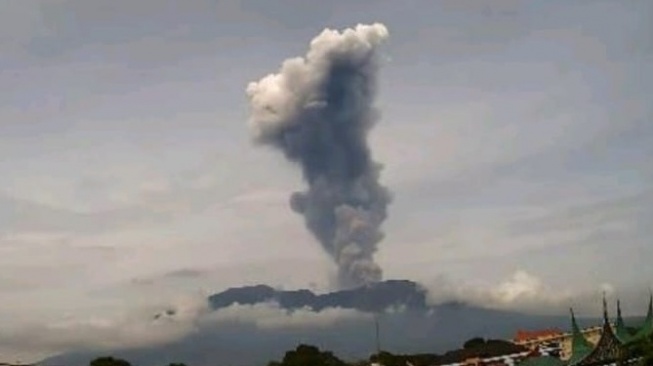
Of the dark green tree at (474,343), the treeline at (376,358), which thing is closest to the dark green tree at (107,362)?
the treeline at (376,358)

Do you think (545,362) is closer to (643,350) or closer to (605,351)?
(605,351)

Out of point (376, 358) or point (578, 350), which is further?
point (376, 358)

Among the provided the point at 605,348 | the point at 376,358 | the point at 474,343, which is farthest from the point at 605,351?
the point at 474,343

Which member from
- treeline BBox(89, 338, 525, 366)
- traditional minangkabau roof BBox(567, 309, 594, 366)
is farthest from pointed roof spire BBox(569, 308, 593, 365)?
treeline BBox(89, 338, 525, 366)

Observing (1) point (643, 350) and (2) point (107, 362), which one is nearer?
(1) point (643, 350)

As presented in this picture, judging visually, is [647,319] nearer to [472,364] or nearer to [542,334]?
[472,364]

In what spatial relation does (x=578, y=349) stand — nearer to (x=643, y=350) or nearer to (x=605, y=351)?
(x=605, y=351)

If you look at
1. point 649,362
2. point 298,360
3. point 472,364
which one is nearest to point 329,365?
point 298,360

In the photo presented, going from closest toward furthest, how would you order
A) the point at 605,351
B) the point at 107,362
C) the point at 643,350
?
the point at 643,350 < the point at 605,351 < the point at 107,362

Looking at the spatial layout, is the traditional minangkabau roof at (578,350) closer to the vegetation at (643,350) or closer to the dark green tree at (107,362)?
the vegetation at (643,350)

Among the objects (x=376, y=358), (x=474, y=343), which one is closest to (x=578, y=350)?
(x=376, y=358)

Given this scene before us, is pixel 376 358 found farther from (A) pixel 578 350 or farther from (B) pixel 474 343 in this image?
(A) pixel 578 350

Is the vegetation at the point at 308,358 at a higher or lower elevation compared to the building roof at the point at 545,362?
higher

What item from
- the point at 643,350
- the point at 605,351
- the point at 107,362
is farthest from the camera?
the point at 107,362
